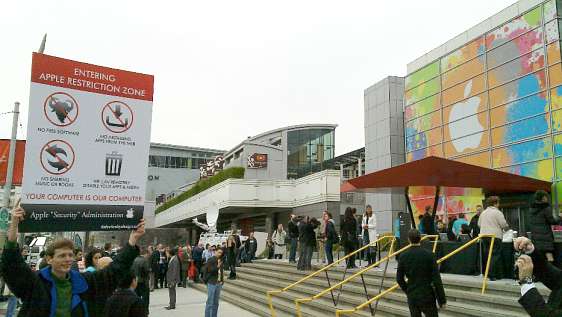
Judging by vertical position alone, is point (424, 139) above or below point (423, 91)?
below

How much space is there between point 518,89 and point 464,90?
317 centimetres

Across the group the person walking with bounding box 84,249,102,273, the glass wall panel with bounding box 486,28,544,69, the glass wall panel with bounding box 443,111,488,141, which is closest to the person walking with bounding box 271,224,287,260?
the glass wall panel with bounding box 443,111,488,141

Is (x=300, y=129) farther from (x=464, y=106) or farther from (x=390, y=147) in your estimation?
(x=464, y=106)

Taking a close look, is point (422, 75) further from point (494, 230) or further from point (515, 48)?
point (494, 230)

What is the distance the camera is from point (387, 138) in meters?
27.6

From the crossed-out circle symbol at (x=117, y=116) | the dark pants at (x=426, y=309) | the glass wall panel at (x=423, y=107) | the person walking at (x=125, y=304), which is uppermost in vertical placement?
the glass wall panel at (x=423, y=107)

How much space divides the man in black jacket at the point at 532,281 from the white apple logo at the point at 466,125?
1901 cm

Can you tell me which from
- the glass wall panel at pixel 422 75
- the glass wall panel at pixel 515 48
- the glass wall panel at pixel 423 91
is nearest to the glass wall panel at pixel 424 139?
the glass wall panel at pixel 423 91

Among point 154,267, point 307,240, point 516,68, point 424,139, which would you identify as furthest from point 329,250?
point 424,139

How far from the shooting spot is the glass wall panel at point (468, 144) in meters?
20.9

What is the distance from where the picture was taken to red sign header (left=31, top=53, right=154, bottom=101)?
14.4 ft

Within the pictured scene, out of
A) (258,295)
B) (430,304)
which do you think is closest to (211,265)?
(258,295)

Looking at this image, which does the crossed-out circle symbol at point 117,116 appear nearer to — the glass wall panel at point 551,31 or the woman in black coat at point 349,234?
the woman in black coat at point 349,234

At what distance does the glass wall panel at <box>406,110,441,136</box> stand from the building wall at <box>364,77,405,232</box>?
1.43 metres
